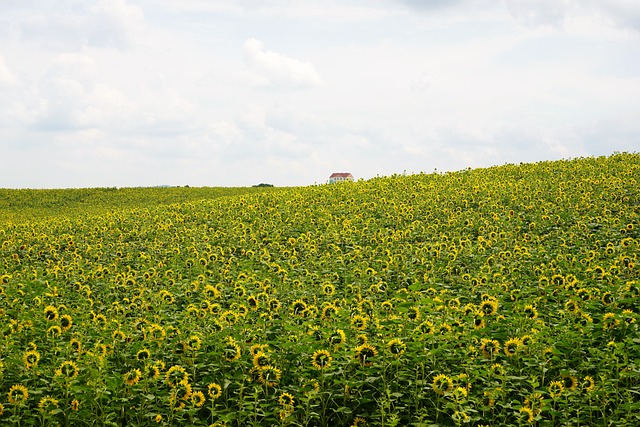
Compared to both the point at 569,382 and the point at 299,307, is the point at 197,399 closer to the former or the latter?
the point at 299,307

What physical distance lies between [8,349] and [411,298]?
557 cm

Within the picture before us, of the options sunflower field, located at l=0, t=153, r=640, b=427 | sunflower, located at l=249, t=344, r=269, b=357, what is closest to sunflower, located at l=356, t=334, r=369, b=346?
sunflower field, located at l=0, t=153, r=640, b=427

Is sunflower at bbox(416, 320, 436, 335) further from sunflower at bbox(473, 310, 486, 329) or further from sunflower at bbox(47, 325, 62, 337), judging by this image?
sunflower at bbox(47, 325, 62, 337)

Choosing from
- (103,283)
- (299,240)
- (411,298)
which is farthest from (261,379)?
(299,240)

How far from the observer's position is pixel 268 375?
19.9 feet

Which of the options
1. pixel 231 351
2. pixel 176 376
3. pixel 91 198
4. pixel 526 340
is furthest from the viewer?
pixel 91 198

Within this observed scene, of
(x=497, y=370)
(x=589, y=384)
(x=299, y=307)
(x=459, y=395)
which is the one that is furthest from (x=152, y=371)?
(x=589, y=384)

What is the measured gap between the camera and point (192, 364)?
6594 millimetres

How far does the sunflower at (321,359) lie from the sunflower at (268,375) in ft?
1.24

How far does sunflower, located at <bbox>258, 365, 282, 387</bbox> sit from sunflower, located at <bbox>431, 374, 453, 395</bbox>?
1.50m

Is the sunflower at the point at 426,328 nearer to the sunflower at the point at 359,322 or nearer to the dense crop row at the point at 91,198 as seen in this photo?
the sunflower at the point at 359,322

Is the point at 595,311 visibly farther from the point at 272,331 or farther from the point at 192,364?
the point at 192,364

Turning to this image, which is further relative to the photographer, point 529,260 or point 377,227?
point 377,227

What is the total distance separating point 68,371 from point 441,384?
139 inches
